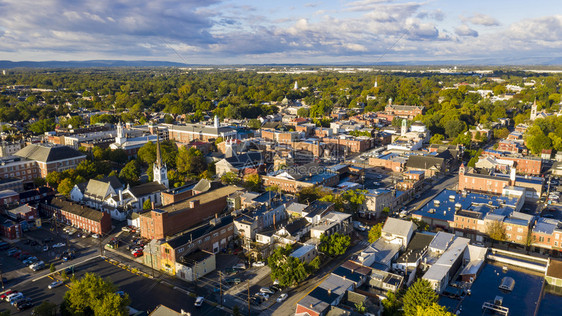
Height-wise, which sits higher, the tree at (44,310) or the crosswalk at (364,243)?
the tree at (44,310)

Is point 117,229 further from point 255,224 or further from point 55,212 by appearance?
point 255,224

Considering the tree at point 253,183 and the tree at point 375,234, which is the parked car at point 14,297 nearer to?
the tree at point 253,183

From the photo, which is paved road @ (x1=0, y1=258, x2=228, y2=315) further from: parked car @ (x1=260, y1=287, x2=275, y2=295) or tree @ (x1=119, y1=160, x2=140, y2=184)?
tree @ (x1=119, y1=160, x2=140, y2=184)

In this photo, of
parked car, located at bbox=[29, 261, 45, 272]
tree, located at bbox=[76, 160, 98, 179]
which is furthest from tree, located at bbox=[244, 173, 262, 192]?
parked car, located at bbox=[29, 261, 45, 272]

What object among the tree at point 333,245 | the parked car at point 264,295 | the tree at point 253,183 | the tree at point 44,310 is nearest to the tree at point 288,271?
the parked car at point 264,295

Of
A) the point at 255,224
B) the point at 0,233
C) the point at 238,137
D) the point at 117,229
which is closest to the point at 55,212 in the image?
the point at 0,233

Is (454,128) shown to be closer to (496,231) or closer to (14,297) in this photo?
(496,231)

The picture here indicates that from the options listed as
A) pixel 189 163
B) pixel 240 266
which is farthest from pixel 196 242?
pixel 189 163
